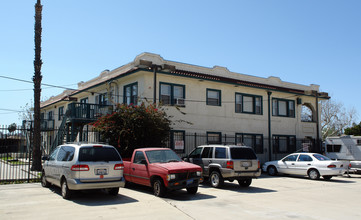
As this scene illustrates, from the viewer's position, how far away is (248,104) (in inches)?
977

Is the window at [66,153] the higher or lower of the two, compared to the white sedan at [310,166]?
higher

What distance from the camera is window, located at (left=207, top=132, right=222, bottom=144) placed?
22.3 meters

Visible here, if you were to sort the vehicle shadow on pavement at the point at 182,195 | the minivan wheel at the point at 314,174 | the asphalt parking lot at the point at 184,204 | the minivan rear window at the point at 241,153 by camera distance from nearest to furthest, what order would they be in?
the asphalt parking lot at the point at 184,204 → the vehicle shadow on pavement at the point at 182,195 → the minivan rear window at the point at 241,153 → the minivan wheel at the point at 314,174

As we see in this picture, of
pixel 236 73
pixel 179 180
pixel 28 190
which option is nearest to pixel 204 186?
pixel 179 180

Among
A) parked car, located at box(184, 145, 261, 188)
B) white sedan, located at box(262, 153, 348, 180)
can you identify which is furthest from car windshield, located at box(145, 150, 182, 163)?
white sedan, located at box(262, 153, 348, 180)

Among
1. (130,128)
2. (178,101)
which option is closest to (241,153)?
(130,128)

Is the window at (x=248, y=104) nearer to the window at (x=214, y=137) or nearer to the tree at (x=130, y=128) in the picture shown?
the window at (x=214, y=137)

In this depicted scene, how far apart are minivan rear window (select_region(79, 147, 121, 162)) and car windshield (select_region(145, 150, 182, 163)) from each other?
5.15ft

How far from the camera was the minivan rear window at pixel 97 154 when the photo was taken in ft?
33.5

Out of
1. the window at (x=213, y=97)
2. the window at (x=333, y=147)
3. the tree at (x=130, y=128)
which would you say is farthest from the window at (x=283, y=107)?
the tree at (x=130, y=128)

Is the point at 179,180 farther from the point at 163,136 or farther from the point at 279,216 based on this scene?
the point at 163,136

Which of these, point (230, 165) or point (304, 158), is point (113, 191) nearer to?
point (230, 165)

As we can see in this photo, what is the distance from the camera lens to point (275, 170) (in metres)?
19.6

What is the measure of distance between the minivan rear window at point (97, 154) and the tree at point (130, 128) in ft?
15.9
